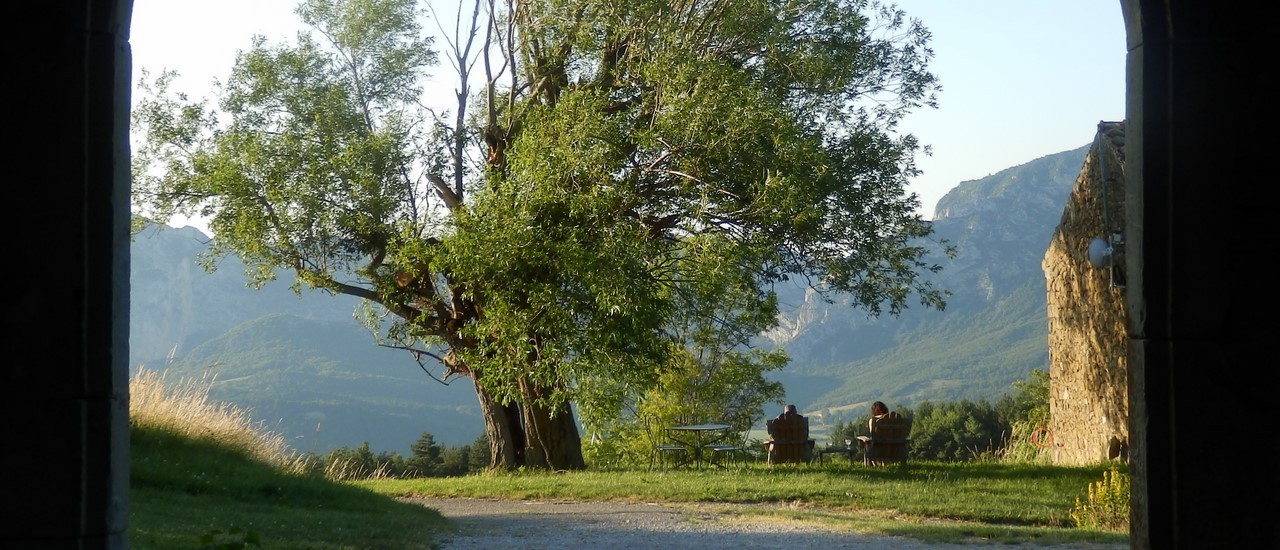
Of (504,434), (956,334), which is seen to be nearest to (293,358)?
(956,334)

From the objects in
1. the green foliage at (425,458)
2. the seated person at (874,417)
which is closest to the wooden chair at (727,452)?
the seated person at (874,417)

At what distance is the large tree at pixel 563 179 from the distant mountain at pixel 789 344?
76827mm

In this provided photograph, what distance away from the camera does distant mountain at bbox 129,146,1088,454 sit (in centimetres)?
11444

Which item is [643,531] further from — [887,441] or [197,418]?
[887,441]

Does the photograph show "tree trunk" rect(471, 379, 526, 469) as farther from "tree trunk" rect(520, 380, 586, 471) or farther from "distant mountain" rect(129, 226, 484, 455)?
"distant mountain" rect(129, 226, 484, 455)

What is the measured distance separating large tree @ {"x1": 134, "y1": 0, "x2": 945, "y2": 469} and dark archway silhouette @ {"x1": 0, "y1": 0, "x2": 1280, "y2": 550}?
893 centimetres

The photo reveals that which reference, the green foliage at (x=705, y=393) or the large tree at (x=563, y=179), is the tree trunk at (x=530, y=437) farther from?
the green foliage at (x=705, y=393)

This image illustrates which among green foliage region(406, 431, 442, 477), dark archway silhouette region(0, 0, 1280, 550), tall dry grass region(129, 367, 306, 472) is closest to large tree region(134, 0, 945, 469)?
tall dry grass region(129, 367, 306, 472)

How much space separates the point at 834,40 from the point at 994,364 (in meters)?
109

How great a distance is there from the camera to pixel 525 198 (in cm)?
1310

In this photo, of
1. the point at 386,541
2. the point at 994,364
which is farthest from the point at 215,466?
the point at 994,364

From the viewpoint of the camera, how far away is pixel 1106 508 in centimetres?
1060

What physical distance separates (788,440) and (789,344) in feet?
369
